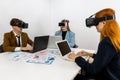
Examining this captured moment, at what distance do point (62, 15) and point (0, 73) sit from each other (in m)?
3.41

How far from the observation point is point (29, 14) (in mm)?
3805

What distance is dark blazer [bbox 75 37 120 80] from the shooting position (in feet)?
4.50

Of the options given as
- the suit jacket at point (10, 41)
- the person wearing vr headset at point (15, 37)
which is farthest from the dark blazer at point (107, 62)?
the suit jacket at point (10, 41)

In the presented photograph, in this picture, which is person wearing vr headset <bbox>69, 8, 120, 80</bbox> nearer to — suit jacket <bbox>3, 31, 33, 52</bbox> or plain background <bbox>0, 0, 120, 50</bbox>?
suit jacket <bbox>3, 31, 33, 52</bbox>

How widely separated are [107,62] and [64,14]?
3304mm

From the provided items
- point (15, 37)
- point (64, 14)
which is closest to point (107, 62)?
point (15, 37)

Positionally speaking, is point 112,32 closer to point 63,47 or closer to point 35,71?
point 35,71

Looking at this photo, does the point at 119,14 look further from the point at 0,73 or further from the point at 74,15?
the point at 0,73

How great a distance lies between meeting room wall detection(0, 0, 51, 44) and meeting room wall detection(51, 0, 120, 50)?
36cm

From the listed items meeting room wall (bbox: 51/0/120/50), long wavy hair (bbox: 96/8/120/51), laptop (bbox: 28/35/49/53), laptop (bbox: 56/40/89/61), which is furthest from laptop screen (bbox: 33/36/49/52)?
meeting room wall (bbox: 51/0/120/50)

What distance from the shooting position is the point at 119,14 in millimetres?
3938

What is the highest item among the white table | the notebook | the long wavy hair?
the long wavy hair

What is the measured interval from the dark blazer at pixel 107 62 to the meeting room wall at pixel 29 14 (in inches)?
87.6

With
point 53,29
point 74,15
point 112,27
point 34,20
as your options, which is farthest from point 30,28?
point 112,27
